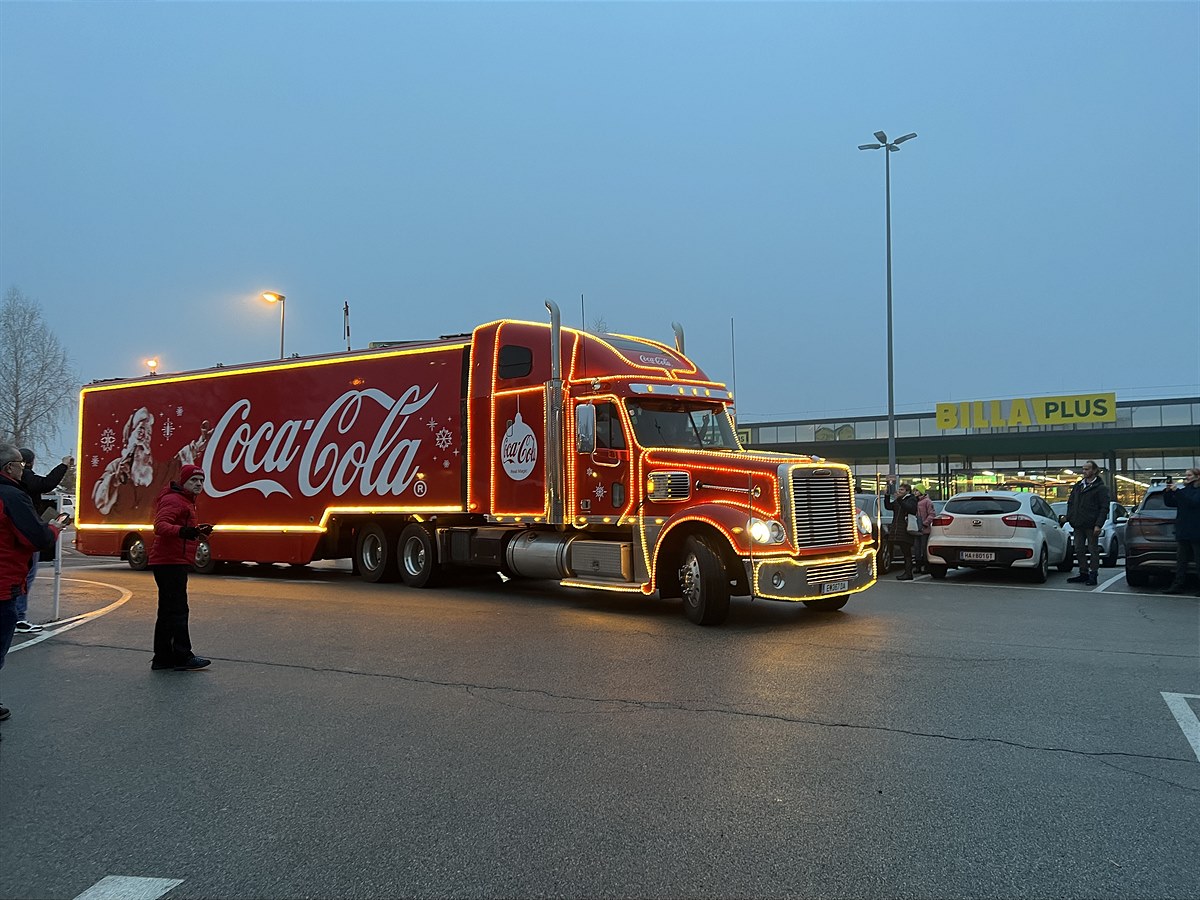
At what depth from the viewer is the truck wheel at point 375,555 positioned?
14.1 m

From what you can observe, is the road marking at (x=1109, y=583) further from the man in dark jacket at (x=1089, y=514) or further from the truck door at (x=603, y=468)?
the truck door at (x=603, y=468)

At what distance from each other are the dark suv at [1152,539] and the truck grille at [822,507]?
5.73 m

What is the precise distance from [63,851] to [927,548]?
46.4ft

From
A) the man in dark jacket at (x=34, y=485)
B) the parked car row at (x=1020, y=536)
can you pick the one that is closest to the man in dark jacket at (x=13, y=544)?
the man in dark jacket at (x=34, y=485)

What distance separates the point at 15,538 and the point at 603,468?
21.3ft

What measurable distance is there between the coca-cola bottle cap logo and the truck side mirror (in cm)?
132

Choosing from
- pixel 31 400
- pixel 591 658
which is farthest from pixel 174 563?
pixel 31 400

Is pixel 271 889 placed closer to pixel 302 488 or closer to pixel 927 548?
pixel 302 488

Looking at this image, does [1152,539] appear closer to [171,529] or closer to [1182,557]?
[1182,557]

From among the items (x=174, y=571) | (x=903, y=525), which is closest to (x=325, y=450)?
(x=174, y=571)

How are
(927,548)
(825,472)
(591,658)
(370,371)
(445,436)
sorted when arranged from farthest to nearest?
(927,548), (370,371), (445,436), (825,472), (591,658)

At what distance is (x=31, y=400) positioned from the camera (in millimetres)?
46188

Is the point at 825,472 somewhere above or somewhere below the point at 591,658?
above

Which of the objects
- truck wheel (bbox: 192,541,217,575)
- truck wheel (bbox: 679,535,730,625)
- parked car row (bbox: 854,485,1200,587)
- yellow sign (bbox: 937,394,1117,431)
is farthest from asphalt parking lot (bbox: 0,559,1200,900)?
yellow sign (bbox: 937,394,1117,431)
